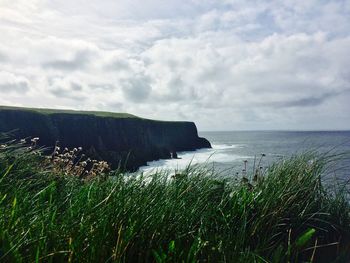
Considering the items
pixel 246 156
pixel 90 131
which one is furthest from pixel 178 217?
pixel 90 131

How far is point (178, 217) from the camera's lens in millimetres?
4801

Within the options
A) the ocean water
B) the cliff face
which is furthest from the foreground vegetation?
the cliff face

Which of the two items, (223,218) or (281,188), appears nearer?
(223,218)

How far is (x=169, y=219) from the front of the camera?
4.68m

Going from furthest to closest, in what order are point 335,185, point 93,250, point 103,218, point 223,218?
point 335,185, point 223,218, point 103,218, point 93,250

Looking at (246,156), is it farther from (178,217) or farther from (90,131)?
(178,217)

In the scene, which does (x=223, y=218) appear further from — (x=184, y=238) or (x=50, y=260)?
(x=50, y=260)

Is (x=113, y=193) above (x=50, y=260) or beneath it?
above

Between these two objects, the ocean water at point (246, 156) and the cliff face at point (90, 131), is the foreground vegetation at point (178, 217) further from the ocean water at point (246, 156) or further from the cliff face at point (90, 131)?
the cliff face at point (90, 131)

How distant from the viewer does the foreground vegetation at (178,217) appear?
3811mm

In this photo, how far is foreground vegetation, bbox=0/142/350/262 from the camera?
3.81m

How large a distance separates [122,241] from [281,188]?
9.60ft

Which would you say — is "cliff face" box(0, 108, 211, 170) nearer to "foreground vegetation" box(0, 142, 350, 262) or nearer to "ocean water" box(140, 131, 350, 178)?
"ocean water" box(140, 131, 350, 178)

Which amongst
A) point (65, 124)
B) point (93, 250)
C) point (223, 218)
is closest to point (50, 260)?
point (93, 250)
